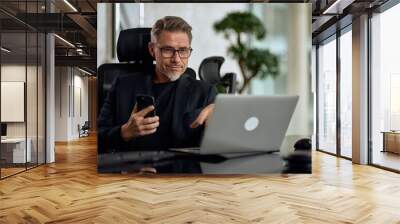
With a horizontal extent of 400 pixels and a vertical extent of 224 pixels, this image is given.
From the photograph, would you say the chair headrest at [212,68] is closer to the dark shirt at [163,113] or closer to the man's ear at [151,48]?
the dark shirt at [163,113]

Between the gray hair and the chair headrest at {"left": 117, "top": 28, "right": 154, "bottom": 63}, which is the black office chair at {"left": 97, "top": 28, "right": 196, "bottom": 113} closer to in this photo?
the chair headrest at {"left": 117, "top": 28, "right": 154, "bottom": 63}

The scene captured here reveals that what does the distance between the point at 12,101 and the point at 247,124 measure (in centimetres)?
390

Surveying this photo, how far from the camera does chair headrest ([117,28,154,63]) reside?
20.0ft

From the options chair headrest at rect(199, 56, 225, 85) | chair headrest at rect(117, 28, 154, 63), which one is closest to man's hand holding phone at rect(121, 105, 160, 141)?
chair headrest at rect(117, 28, 154, 63)

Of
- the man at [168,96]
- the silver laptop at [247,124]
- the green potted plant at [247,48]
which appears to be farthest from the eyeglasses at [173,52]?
A: the silver laptop at [247,124]

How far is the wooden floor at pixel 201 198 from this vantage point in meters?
3.94

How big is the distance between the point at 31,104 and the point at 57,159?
1901 mm

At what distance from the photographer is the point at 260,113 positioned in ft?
19.9

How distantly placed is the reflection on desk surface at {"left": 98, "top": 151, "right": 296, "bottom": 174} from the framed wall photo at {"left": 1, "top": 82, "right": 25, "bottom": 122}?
Result: 5.74 ft

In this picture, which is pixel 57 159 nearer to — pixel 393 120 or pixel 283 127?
pixel 283 127

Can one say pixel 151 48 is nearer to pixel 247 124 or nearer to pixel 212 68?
pixel 212 68

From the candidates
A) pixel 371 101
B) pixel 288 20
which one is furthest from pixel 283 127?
pixel 371 101

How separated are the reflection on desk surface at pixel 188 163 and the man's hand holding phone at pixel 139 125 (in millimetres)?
300

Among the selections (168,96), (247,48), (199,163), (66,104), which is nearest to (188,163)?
(199,163)
